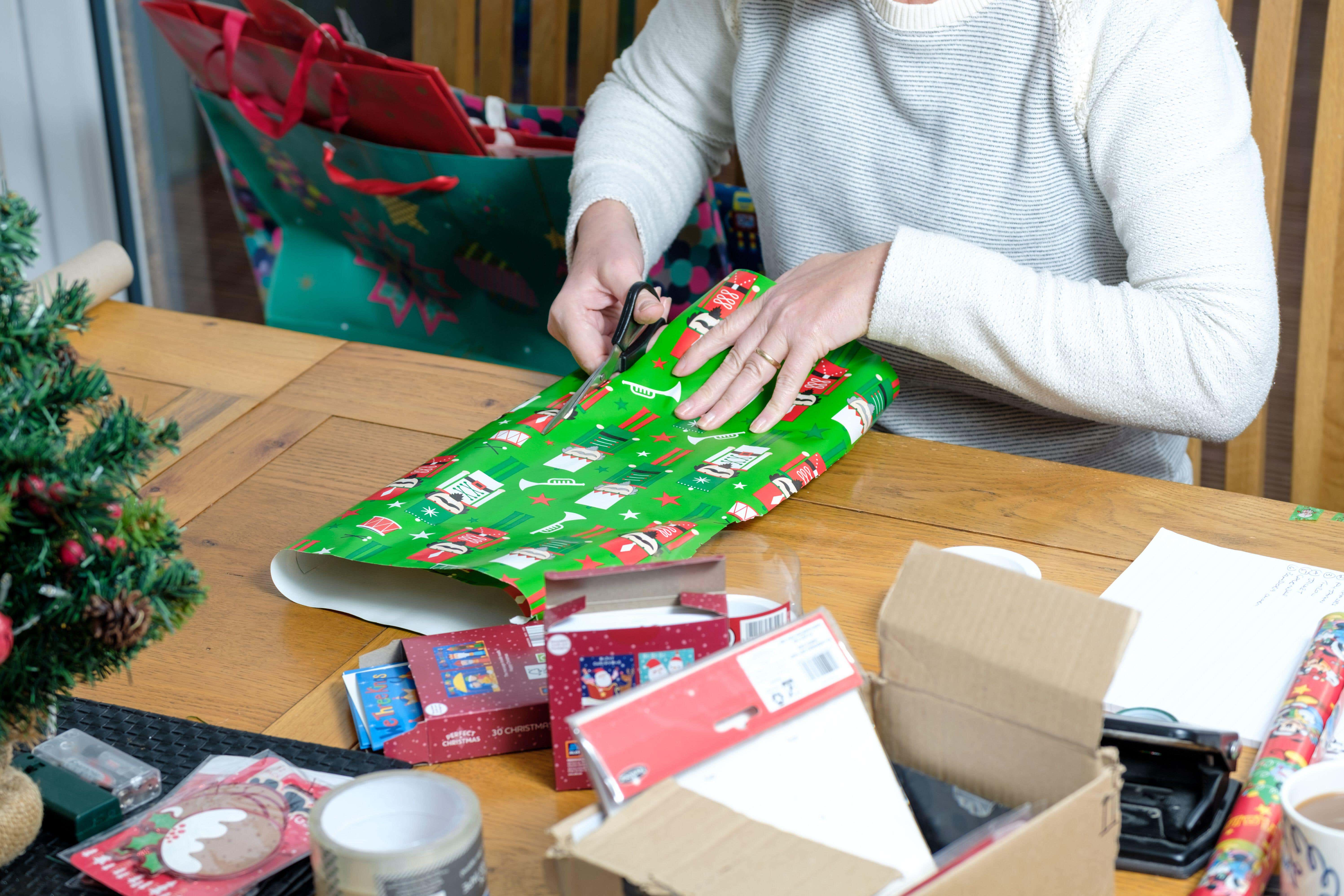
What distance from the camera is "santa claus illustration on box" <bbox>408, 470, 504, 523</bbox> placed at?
0.77 m

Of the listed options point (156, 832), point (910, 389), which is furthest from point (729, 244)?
point (156, 832)

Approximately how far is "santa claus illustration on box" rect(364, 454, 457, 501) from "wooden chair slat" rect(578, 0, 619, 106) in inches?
40.0

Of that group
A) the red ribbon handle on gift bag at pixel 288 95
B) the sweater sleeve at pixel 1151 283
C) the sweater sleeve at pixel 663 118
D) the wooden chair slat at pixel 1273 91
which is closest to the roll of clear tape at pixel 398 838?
the sweater sleeve at pixel 1151 283

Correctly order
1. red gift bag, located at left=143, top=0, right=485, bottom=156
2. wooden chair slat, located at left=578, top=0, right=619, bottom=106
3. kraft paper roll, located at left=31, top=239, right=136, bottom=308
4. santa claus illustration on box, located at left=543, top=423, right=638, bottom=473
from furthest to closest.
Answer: wooden chair slat, located at left=578, top=0, right=619, bottom=106, red gift bag, located at left=143, top=0, right=485, bottom=156, kraft paper roll, located at left=31, top=239, right=136, bottom=308, santa claus illustration on box, located at left=543, top=423, right=638, bottom=473

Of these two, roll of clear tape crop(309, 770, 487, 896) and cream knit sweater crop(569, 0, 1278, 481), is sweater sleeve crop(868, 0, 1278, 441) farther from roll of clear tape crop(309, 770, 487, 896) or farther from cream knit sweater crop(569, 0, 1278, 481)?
roll of clear tape crop(309, 770, 487, 896)

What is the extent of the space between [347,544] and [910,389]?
1.96 ft

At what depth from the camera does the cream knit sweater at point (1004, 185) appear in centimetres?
90

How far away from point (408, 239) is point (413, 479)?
753 millimetres

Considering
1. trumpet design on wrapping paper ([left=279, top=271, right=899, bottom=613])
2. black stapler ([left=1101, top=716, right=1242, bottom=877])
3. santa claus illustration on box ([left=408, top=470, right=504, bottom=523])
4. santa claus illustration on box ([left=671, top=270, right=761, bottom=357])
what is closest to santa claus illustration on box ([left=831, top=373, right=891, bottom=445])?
trumpet design on wrapping paper ([left=279, top=271, right=899, bottom=613])

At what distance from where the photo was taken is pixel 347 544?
729mm

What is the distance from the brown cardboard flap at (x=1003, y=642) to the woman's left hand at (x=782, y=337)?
0.43 m

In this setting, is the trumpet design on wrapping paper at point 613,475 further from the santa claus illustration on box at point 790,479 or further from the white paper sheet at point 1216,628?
the white paper sheet at point 1216,628

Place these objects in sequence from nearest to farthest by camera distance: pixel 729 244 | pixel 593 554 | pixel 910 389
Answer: pixel 593 554 → pixel 910 389 → pixel 729 244

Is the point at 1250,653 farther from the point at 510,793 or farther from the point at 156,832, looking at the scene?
the point at 156,832
